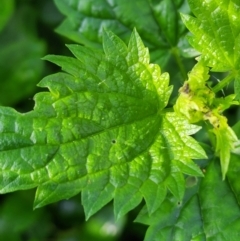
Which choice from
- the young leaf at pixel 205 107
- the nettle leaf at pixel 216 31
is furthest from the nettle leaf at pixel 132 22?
the young leaf at pixel 205 107

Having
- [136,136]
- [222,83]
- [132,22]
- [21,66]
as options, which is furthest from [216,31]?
[21,66]

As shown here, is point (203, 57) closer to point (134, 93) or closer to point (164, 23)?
point (134, 93)

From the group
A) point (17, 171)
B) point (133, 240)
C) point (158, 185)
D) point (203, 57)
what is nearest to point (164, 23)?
point (203, 57)

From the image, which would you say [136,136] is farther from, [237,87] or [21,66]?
[21,66]

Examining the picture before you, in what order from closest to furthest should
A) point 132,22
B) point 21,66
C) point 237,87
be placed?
point 237,87 < point 132,22 < point 21,66

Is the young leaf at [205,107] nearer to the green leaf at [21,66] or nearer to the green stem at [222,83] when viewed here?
the green stem at [222,83]

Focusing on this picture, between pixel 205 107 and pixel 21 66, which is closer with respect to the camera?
pixel 205 107
